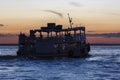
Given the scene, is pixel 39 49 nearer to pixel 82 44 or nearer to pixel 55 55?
pixel 55 55

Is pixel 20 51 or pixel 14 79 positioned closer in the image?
pixel 14 79

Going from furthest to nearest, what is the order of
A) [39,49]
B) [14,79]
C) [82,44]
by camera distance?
[82,44], [39,49], [14,79]

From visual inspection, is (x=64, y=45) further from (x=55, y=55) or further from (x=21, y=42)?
(x=21, y=42)

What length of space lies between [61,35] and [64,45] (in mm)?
2355

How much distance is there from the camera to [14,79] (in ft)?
142

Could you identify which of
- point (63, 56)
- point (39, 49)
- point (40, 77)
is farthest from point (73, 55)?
point (40, 77)

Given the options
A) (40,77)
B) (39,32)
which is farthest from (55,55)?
(40,77)

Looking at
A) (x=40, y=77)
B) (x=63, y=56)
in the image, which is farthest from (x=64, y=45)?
(x=40, y=77)

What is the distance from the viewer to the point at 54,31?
84750mm

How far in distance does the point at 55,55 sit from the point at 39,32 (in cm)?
813

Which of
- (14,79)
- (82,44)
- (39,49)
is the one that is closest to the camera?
(14,79)

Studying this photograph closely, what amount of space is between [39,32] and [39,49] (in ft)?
25.4

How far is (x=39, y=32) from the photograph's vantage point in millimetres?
87500

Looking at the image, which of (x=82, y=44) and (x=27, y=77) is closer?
(x=27, y=77)
